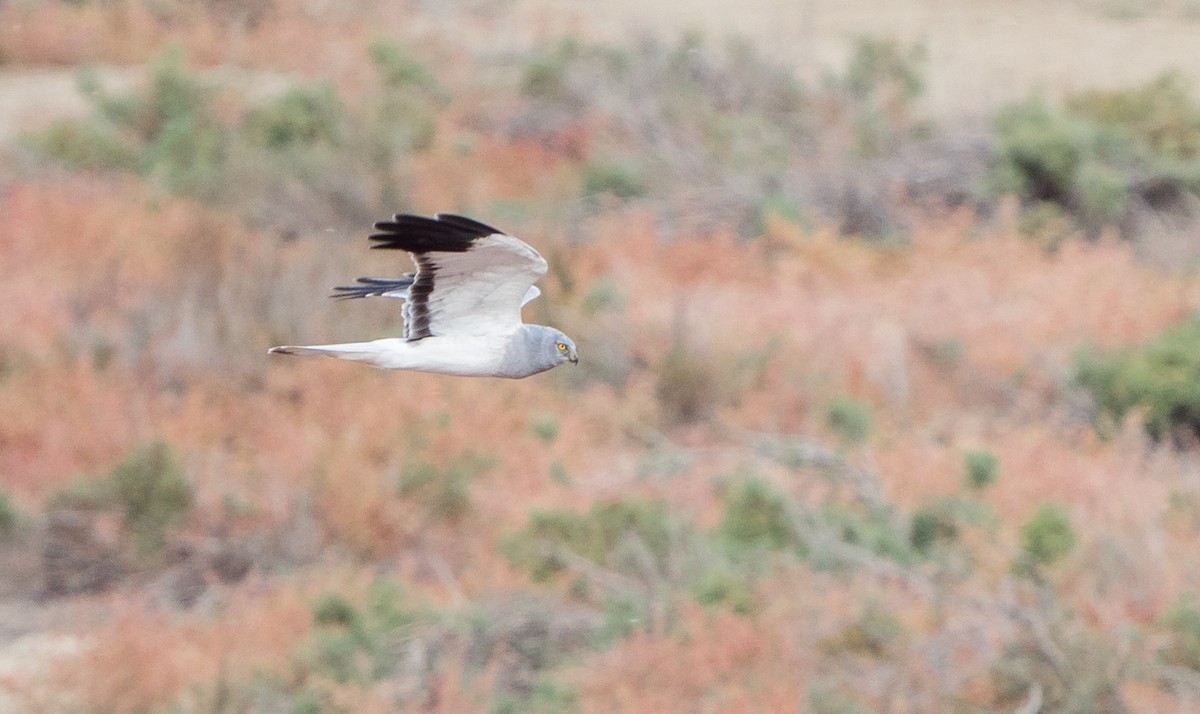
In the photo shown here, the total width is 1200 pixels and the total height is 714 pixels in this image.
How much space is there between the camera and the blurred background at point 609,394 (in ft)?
26.0

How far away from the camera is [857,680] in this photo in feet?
25.5

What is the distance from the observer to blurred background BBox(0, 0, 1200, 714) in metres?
7.94

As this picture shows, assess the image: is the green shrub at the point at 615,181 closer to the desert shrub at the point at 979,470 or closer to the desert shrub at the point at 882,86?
the desert shrub at the point at 882,86

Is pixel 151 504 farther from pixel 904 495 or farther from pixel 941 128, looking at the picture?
pixel 941 128

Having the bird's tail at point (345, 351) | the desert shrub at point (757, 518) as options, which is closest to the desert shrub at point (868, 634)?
the desert shrub at point (757, 518)

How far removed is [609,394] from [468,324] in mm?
5716

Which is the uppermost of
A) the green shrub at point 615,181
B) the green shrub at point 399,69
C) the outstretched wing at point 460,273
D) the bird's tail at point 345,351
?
the green shrub at point 399,69

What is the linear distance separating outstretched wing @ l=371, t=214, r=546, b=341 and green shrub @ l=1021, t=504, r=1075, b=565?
3.75 metres

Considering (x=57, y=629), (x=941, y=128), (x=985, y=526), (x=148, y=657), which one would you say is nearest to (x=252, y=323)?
(x=57, y=629)

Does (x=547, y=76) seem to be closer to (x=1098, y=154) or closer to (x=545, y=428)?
(x=1098, y=154)

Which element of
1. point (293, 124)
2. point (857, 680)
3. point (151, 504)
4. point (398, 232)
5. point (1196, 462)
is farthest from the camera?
point (293, 124)

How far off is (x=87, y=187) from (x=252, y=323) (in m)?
3.53

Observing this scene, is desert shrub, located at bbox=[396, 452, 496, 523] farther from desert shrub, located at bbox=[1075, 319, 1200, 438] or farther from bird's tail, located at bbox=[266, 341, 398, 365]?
bird's tail, located at bbox=[266, 341, 398, 365]

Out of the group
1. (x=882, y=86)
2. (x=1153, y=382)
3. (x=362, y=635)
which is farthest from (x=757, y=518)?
(x=882, y=86)
